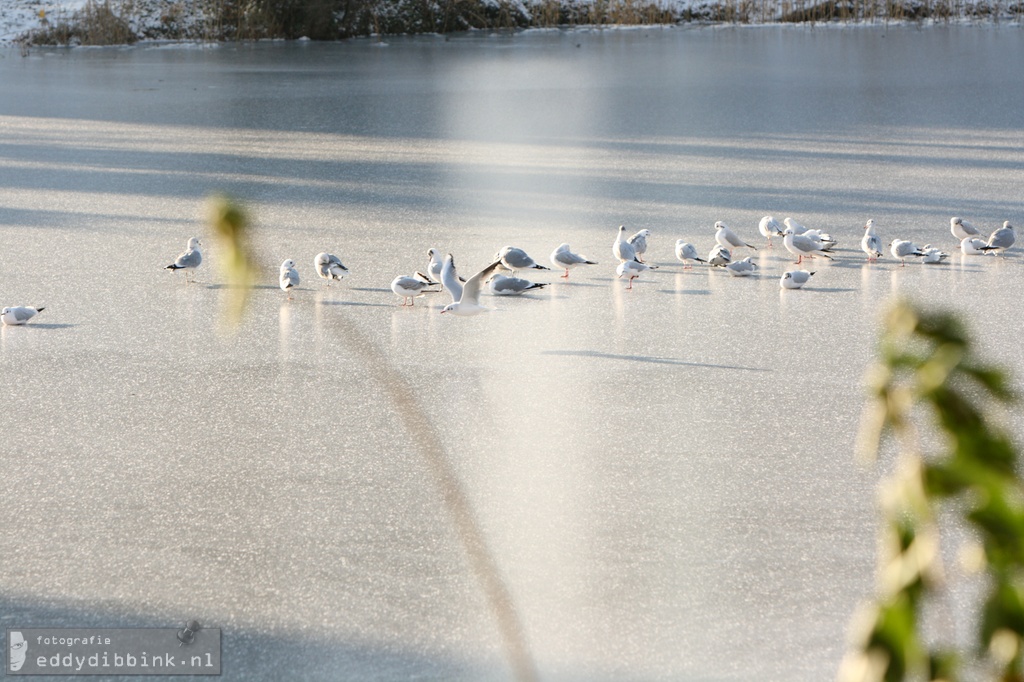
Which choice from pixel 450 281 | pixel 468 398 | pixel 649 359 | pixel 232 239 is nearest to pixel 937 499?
pixel 232 239

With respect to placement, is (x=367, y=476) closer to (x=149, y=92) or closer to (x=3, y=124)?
(x=3, y=124)

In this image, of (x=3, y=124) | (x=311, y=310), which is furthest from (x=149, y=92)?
(x=311, y=310)

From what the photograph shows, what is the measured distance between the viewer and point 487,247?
488 centimetres

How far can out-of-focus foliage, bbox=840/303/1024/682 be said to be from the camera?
31 cm

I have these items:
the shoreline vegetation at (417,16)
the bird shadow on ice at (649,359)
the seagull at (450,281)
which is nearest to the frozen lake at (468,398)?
the bird shadow on ice at (649,359)

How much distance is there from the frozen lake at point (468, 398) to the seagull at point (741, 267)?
0.16ft

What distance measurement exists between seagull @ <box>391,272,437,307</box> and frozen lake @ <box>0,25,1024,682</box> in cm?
6

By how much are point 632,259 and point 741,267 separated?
0.42 metres

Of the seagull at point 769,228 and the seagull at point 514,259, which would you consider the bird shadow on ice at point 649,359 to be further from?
the seagull at point 769,228

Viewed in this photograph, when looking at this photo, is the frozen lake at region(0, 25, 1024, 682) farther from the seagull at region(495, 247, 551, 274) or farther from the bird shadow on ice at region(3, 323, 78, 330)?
the seagull at region(495, 247, 551, 274)

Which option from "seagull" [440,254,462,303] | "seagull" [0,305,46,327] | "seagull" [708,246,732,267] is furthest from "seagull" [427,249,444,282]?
"seagull" [0,305,46,327]

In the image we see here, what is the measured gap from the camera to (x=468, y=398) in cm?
316

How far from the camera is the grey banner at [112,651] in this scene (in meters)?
1.90

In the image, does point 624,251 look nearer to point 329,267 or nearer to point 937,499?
point 329,267
